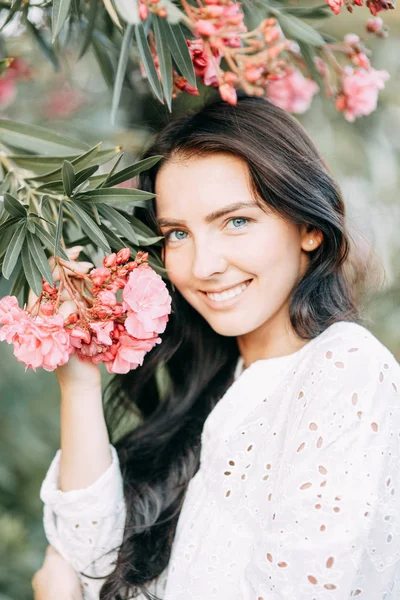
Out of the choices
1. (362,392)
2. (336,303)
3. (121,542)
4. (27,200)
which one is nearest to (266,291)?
(336,303)

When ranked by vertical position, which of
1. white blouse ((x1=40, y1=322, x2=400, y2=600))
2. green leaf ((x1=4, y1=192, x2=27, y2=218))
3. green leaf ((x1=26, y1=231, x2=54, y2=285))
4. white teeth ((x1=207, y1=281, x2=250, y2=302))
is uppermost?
green leaf ((x1=4, y1=192, x2=27, y2=218))

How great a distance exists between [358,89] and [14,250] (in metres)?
0.78

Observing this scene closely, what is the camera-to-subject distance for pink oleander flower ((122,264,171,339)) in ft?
3.51

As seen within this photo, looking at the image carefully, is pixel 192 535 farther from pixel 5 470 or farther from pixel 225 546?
pixel 5 470

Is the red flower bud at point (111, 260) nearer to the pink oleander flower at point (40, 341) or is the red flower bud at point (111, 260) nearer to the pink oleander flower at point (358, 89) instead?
the pink oleander flower at point (40, 341)

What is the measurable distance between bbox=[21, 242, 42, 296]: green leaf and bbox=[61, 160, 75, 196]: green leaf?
115 mm

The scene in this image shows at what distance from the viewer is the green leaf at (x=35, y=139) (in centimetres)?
134

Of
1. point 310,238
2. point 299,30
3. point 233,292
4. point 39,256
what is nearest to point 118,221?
point 39,256

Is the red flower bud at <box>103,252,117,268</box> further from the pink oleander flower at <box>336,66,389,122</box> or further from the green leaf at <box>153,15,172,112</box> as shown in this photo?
the pink oleander flower at <box>336,66,389,122</box>

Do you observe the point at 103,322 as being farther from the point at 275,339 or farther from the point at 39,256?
the point at 275,339

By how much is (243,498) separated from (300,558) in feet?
0.77

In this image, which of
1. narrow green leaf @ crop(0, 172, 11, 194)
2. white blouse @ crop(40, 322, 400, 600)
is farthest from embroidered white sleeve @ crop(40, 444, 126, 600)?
narrow green leaf @ crop(0, 172, 11, 194)

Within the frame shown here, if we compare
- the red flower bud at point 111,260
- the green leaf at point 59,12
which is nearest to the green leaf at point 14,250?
the red flower bud at point 111,260

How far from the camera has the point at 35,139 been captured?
1345 millimetres
